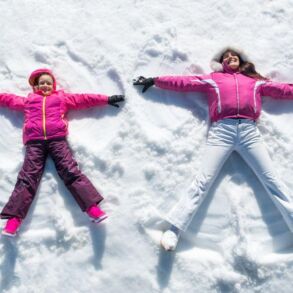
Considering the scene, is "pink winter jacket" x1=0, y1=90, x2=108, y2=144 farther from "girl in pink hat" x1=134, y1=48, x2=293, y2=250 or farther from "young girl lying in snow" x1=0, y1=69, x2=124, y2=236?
"girl in pink hat" x1=134, y1=48, x2=293, y2=250

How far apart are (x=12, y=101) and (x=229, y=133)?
2.04m

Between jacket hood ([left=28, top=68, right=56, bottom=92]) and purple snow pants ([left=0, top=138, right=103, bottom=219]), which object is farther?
jacket hood ([left=28, top=68, right=56, bottom=92])

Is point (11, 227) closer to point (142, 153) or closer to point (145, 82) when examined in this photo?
point (142, 153)

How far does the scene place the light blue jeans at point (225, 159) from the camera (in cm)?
331

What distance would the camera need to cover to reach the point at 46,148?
344cm

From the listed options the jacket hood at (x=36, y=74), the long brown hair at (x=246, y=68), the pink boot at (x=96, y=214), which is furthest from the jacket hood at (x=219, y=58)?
the pink boot at (x=96, y=214)

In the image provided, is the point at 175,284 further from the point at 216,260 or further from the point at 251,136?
the point at 251,136

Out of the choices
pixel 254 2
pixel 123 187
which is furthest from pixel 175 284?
pixel 254 2

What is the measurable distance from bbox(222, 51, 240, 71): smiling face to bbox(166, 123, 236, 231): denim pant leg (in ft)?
1.93

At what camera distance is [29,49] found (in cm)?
384

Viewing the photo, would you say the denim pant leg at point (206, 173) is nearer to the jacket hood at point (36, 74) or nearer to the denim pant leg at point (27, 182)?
the denim pant leg at point (27, 182)

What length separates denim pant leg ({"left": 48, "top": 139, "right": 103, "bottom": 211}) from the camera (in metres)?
3.32

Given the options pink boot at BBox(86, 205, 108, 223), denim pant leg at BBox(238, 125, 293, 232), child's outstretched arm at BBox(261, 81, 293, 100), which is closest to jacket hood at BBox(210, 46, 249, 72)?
child's outstretched arm at BBox(261, 81, 293, 100)

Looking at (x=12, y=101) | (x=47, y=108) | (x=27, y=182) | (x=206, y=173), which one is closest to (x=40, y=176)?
(x=27, y=182)
